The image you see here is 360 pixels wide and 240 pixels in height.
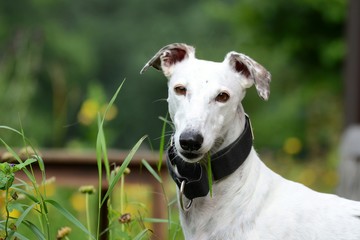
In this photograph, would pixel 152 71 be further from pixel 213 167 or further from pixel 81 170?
pixel 213 167

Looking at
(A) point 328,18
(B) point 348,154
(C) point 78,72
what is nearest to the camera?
(B) point 348,154

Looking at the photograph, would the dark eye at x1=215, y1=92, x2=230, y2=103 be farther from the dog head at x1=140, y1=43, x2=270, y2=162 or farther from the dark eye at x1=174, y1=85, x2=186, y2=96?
the dark eye at x1=174, y1=85, x2=186, y2=96

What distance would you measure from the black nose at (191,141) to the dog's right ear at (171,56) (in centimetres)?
52

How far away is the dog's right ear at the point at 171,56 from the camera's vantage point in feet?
Answer: 14.1

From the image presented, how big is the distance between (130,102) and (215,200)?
26988 mm

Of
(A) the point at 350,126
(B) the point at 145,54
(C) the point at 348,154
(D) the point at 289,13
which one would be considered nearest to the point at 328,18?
(D) the point at 289,13

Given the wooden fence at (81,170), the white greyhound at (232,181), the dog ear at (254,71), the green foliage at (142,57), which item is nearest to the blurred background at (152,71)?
the green foliage at (142,57)

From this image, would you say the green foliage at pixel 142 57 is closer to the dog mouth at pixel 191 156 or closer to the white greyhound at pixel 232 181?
the white greyhound at pixel 232 181

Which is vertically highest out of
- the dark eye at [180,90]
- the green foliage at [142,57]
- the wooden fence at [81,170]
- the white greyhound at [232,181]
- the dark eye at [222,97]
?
the dark eye at [180,90]

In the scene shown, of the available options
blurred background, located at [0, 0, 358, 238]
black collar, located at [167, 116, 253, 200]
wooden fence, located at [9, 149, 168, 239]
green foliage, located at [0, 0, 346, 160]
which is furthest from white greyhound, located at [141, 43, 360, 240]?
green foliage, located at [0, 0, 346, 160]

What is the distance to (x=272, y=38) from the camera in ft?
46.7

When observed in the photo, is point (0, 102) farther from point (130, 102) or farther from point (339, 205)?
point (130, 102)

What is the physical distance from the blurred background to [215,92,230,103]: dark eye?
0.61 m

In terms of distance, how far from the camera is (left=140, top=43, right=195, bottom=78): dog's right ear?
14.1 feet
